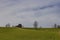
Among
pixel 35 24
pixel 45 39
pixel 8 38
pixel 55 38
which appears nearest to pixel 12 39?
pixel 8 38

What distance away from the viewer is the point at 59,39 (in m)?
41.0

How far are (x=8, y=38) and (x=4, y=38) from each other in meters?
0.84

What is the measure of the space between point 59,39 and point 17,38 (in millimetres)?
9483

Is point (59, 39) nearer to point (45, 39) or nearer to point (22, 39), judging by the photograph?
point (45, 39)

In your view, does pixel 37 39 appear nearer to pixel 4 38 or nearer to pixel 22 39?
pixel 22 39

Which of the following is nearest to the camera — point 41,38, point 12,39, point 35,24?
point 12,39

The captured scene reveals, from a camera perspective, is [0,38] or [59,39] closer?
[0,38]

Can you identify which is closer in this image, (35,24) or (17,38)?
(17,38)

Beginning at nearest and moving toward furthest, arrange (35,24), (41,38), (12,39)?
(12,39)
(41,38)
(35,24)

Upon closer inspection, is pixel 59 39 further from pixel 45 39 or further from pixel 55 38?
pixel 45 39

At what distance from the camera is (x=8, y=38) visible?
3862cm

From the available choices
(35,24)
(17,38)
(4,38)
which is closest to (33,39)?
(17,38)

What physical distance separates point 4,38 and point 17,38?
2.80 m

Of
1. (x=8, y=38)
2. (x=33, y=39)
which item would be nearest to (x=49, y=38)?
(x=33, y=39)
